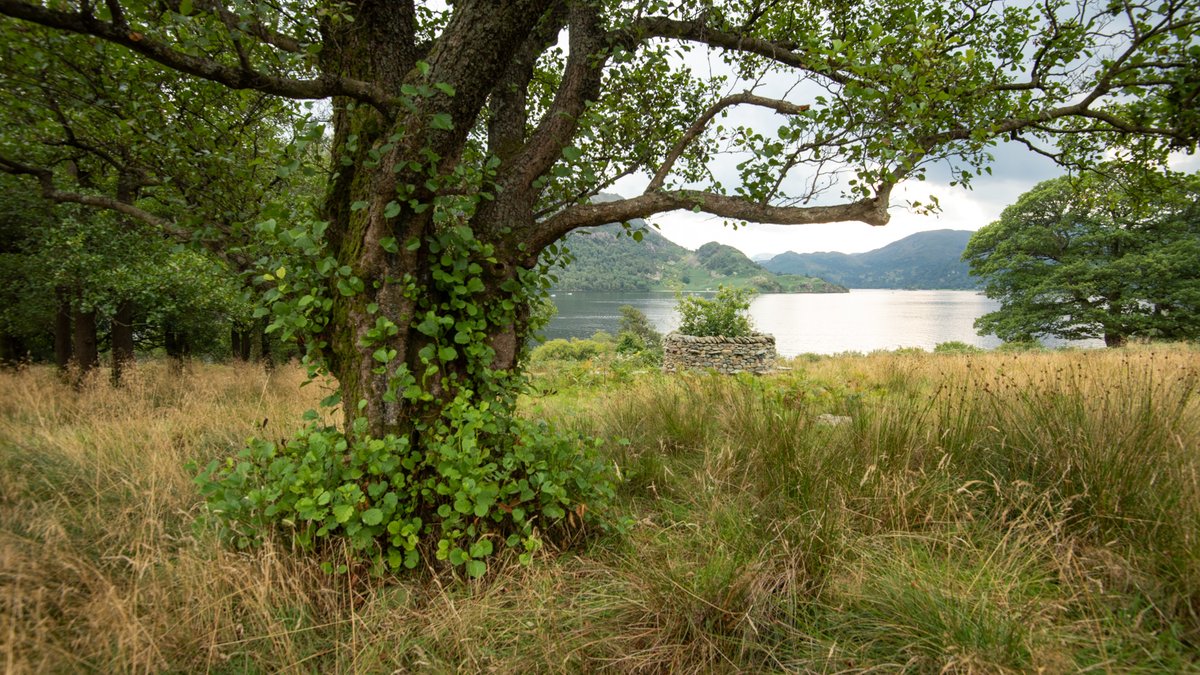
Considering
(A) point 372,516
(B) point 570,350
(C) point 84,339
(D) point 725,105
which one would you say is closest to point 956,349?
(B) point 570,350

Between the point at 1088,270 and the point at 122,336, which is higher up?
the point at 1088,270

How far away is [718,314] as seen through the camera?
12.5 meters

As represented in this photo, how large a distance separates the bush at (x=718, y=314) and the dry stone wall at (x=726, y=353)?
1.26 feet

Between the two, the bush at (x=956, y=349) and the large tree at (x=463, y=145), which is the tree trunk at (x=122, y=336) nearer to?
the large tree at (x=463, y=145)

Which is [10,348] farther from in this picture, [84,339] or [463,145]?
[463,145]

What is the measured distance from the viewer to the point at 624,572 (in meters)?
2.32

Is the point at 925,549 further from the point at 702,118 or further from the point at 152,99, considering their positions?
the point at 152,99

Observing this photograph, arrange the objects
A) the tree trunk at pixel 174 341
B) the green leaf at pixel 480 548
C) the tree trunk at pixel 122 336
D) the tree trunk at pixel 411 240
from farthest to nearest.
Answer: the tree trunk at pixel 174 341 → the tree trunk at pixel 122 336 → the tree trunk at pixel 411 240 → the green leaf at pixel 480 548

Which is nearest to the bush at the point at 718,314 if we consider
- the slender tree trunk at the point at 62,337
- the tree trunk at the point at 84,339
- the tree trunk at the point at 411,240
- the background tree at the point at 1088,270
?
the tree trunk at the point at 411,240

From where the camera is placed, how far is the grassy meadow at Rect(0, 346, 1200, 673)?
1777 millimetres

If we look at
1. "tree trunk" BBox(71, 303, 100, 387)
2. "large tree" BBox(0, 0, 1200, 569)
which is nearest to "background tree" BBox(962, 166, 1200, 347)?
"large tree" BBox(0, 0, 1200, 569)

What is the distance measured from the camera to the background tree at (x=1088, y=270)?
2095 cm

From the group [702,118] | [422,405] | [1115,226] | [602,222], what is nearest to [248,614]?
[422,405]

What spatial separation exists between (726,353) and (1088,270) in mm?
22195
